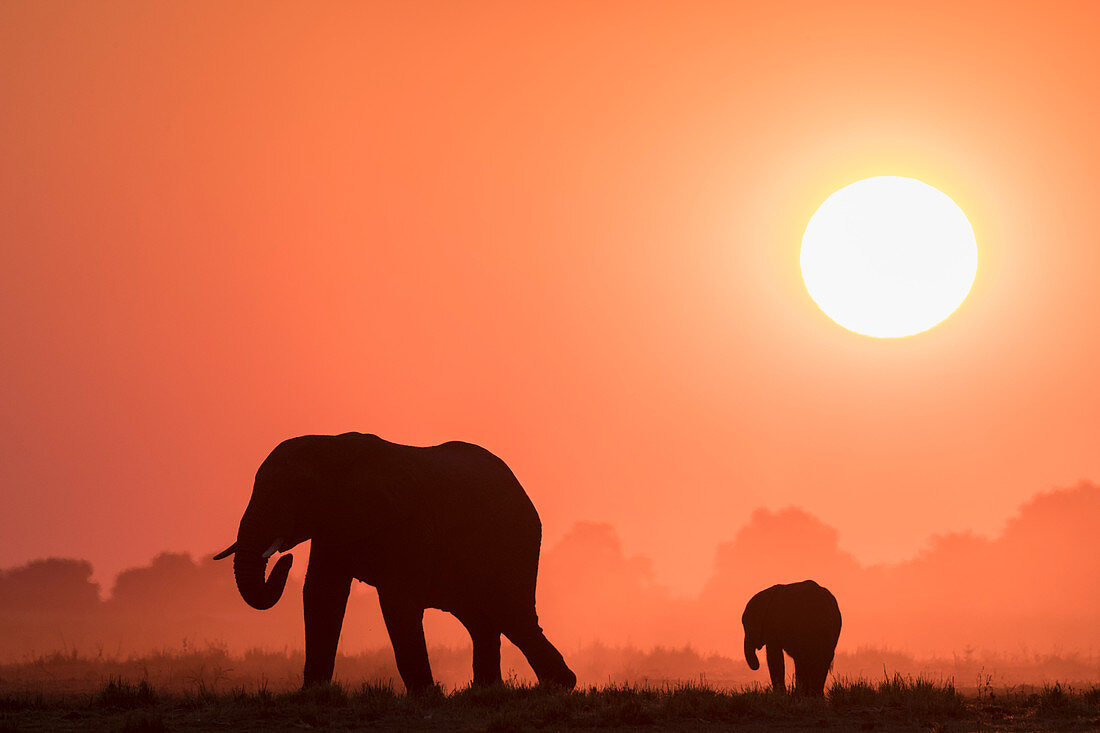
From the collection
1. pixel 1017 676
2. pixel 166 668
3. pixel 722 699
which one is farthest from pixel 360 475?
pixel 1017 676

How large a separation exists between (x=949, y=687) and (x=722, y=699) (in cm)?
363

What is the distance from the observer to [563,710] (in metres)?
16.6

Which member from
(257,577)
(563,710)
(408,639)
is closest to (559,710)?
(563,710)

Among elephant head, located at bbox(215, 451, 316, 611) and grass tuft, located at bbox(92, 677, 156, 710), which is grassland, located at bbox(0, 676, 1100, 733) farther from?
elephant head, located at bbox(215, 451, 316, 611)

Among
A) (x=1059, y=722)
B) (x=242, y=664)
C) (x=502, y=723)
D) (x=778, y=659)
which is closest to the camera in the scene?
(x=502, y=723)

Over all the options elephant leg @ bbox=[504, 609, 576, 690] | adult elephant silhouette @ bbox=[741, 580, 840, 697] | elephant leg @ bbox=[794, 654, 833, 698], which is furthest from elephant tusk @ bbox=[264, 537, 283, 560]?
elephant leg @ bbox=[794, 654, 833, 698]

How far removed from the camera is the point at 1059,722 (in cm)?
1677

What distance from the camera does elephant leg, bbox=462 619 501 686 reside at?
22.9 metres

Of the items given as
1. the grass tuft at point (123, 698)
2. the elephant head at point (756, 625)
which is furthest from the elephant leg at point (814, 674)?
the grass tuft at point (123, 698)

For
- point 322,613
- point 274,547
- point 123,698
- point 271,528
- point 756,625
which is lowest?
point 123,698

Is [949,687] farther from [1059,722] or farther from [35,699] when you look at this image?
[35,699]

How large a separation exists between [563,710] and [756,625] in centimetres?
699

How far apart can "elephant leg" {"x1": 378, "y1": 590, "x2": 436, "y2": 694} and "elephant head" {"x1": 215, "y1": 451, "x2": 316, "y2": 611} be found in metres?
1.64

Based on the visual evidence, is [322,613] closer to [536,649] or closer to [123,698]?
[123,698]
